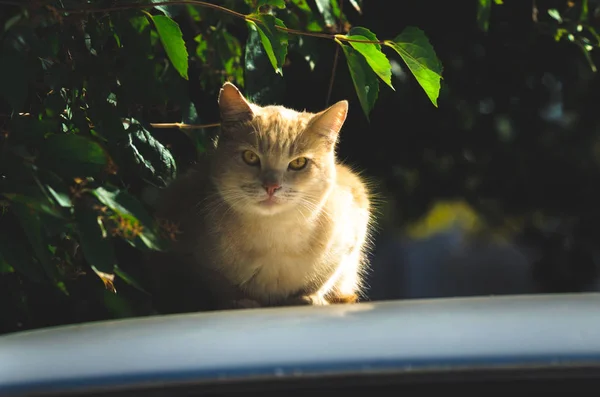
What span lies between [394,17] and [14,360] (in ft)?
13.0

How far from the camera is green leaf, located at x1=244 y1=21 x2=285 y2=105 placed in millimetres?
3295

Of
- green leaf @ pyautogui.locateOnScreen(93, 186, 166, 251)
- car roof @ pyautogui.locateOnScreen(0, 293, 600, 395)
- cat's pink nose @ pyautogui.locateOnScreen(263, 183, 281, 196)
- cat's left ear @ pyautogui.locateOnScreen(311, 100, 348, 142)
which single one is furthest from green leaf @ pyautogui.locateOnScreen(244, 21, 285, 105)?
car roof @ pyautogui.locateOnScreen(0, 293, 600, 395)

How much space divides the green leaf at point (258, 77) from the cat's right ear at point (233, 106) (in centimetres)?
4

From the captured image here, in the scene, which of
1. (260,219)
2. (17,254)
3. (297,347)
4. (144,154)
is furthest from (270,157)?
(297,347)

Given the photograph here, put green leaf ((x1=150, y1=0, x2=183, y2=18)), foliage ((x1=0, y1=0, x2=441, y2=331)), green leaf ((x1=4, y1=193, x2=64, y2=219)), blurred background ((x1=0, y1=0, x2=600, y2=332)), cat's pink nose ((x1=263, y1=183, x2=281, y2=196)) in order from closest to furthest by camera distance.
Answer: green leaf ((x1=4, y1=193, x2=64, y2=219))
foliage ((x1=0, y1=0, x2=441, y2=331))
green leaf ((x1=150, y1=0, x2=183, y2=18))
cat's pink nose ((x1=263, y1=183, x2=281, y2=196))
blurred background ((x1=0, y1=0, x2=600, y2=332))

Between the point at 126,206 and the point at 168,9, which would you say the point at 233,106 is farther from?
the point at 126,206

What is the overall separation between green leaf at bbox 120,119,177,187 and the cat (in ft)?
1.80

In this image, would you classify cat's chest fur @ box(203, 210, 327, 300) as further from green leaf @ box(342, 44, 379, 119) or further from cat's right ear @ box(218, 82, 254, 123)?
green leaf @ box(342, 44, 379, 119)

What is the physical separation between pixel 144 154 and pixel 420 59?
82cm

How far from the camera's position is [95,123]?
2.89 m

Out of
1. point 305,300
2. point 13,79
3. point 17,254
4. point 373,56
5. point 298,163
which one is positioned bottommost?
point 305,300

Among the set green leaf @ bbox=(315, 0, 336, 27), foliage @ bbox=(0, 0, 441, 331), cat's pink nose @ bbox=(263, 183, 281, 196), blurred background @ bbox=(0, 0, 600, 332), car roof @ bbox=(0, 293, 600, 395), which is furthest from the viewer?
blurred background @ bbox=(0, 0, 600, 332)

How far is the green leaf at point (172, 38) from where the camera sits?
9.28ft

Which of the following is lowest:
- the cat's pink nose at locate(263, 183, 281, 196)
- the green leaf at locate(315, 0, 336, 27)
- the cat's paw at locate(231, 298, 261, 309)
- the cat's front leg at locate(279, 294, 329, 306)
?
the cat's front leg at locate(279, 294, 329, 306)
